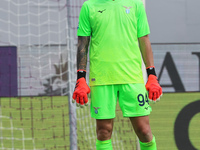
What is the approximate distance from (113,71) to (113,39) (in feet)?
0.64

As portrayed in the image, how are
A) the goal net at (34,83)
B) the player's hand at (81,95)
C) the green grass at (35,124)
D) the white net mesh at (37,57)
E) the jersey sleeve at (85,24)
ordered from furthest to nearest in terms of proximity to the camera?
the white net mesh at (37,57) < the goal net at (34,83) < the green grass at (35,124) < the jersey sleeve at (85,24) < the player's hand at (81,95)

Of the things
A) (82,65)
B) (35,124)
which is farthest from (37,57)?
(82,65)

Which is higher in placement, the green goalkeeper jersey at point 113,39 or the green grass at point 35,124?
the green goalkeeper jersey at point 113,39

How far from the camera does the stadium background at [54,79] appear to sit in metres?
5.25

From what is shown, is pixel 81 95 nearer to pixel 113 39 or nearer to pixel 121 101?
pixel 121 101

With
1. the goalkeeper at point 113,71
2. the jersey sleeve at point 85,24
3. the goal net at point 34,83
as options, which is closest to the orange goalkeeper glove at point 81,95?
the goalkeeper at point 113,71

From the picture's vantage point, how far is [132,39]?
231 centimetres

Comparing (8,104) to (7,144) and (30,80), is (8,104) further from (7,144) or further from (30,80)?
(7,144)

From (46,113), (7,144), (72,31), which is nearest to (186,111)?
(46,113)

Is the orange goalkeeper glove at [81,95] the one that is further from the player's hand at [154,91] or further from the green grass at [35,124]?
the green grass at [35,124]

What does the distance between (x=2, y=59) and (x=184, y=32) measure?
17.2 feet

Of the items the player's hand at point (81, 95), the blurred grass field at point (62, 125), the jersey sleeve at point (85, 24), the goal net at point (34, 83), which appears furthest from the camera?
the goal net at point (34, 83)

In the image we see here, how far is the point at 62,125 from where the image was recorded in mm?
6039

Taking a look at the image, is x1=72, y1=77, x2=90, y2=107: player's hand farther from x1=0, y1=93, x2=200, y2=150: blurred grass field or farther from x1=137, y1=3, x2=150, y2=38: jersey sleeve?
x1=0, y1=93, x2=200, y2=150: blurred grass field
